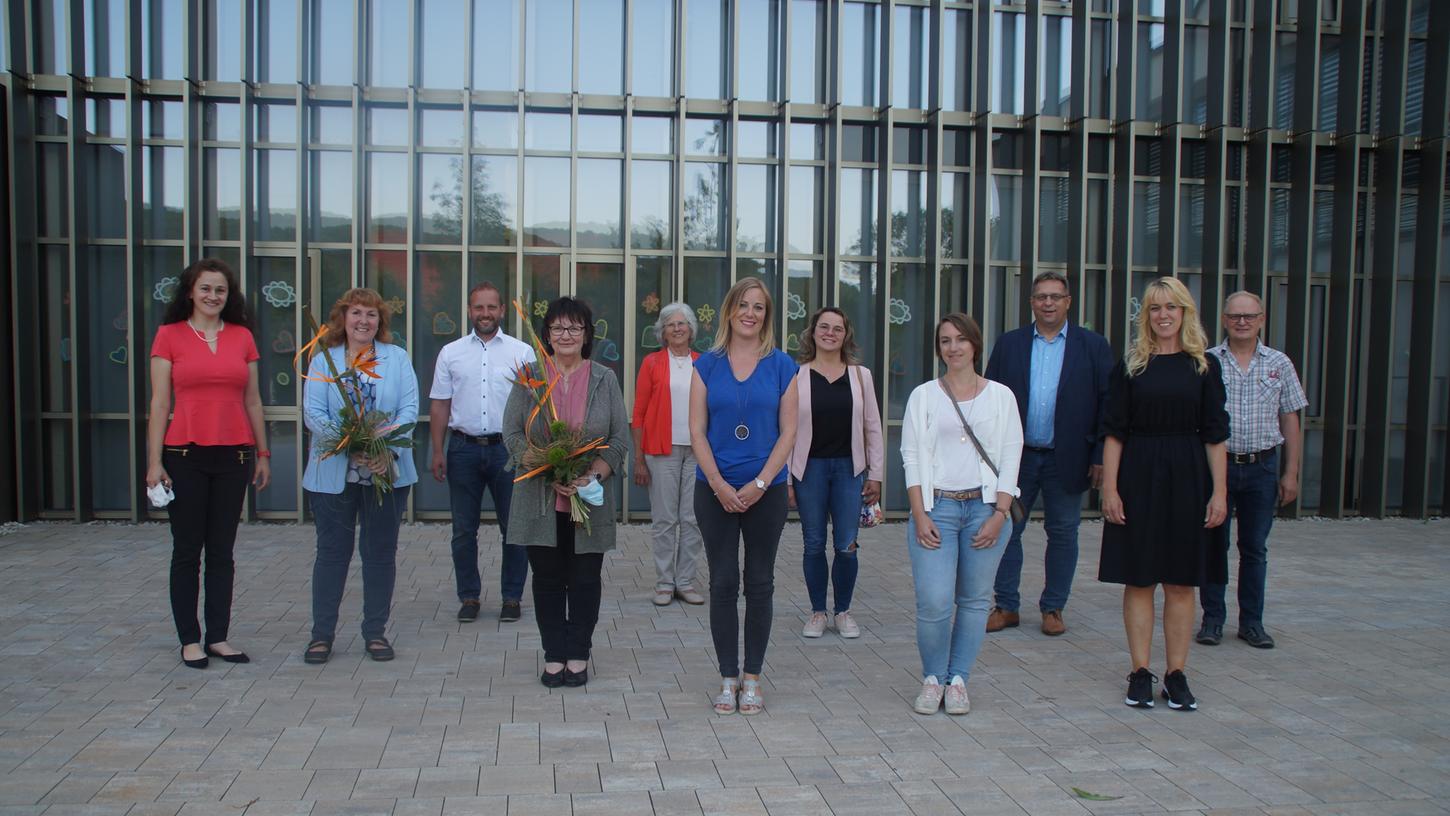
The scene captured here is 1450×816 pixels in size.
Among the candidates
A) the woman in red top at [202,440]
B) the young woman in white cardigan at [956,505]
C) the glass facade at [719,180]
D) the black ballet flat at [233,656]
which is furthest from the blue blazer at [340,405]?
the glass facade at [719,180]

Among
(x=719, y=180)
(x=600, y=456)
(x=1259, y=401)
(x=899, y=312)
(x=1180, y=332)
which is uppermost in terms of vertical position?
(x=719, y=180)

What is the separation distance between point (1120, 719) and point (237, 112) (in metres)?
9.49

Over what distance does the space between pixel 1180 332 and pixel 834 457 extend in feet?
6.45

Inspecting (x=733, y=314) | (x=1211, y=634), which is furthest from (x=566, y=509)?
(x=1211, y=634)

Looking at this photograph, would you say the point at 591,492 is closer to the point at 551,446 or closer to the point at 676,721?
the point at 551,446

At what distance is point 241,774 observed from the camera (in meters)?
4.12

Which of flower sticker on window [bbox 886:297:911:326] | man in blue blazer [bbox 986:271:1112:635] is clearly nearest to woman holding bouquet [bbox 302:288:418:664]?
man in blue blazer [bbox 986:271:1112:635]

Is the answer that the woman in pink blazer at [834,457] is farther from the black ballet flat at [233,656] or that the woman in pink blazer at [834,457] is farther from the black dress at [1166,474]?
the black ballet flat at [233,656]

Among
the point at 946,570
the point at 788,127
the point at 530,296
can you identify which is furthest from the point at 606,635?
the point at 788,127

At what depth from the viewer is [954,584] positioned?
507cm

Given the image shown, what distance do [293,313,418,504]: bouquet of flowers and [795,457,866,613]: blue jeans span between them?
2181 millimetres

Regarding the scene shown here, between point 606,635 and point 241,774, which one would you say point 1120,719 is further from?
point 241,774

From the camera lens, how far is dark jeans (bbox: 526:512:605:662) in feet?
17.4

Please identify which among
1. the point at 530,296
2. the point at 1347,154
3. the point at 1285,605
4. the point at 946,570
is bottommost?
the point at 1285,605
